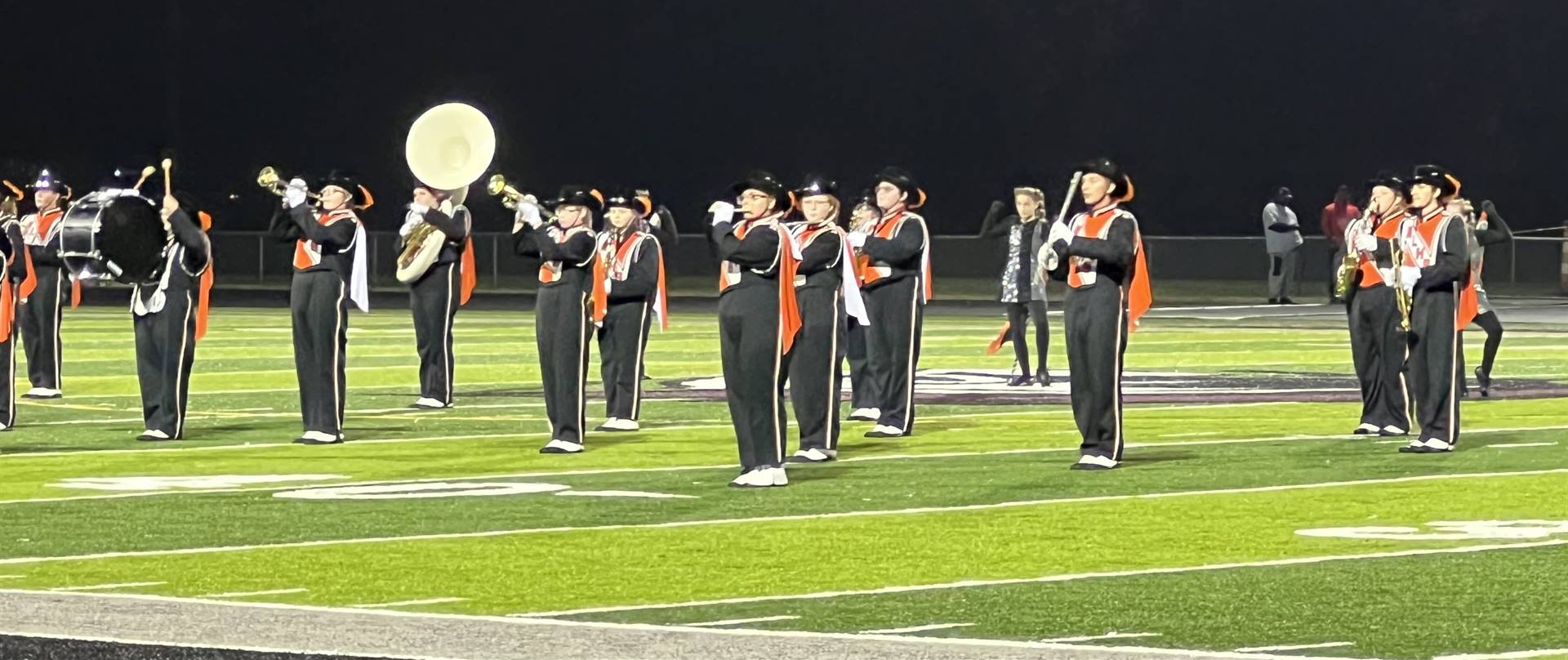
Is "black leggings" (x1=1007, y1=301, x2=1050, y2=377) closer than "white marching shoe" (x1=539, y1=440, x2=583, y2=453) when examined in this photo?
No

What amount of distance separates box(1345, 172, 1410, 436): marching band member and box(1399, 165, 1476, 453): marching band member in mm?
795

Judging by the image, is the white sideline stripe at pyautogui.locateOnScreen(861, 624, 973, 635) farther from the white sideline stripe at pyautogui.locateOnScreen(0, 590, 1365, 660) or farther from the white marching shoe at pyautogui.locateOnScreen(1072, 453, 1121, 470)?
the white marching shoe at pyautogui.locateOnScreen(1072, 453, 1121, 470)

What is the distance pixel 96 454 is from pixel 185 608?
7375 mm

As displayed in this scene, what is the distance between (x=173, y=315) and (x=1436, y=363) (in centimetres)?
738

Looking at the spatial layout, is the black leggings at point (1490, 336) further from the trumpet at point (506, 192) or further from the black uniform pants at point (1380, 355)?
the trumpet at point (506, 192)

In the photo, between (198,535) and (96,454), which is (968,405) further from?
(198,535)

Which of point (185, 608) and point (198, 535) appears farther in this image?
point (198, 535)

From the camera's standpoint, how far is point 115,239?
17.8 meters

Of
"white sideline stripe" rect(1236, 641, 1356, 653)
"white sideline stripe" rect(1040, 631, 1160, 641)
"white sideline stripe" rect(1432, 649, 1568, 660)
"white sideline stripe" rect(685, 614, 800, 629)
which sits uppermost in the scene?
"white sideline stripe" rect(1432, 649, 1568, 660)

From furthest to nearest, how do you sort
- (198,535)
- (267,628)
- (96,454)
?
(96,454), (198,535), (267,628)

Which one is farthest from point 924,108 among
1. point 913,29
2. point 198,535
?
point 198,535

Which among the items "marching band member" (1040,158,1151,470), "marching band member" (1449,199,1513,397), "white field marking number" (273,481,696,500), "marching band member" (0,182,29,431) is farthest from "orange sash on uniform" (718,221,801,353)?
"marching band member" (1449,199,1513,397)

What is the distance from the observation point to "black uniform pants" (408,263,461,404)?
21.0m

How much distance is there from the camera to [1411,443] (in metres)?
16.8
